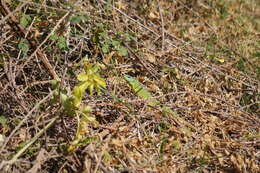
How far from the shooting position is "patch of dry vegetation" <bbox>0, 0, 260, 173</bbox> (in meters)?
1.93

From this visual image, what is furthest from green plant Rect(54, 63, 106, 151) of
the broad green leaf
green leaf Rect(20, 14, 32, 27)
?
green leaf Rect(20, 14, 32, 27)

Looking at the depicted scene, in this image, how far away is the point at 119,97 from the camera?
7.63 ft

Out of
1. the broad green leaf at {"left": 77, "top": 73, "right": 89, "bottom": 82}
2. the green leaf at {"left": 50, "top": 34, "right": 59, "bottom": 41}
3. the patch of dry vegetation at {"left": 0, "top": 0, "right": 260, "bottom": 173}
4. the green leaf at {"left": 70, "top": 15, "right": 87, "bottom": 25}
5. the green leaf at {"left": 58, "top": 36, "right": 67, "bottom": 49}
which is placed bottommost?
the patch of dry vegetation at {"left": 0, "top": 0, "right": 260, "bottom": 173}

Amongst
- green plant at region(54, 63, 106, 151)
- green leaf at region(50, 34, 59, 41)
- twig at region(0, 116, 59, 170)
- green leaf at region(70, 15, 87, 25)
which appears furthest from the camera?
green leaf at region(50, 34, 59, 41)

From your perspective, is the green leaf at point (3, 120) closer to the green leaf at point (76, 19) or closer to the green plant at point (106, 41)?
the green leaf at point (76, 19)

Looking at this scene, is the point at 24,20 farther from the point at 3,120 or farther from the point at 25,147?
the point at 25,147

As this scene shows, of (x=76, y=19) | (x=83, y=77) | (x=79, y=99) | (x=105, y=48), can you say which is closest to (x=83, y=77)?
(x=83, y=77)

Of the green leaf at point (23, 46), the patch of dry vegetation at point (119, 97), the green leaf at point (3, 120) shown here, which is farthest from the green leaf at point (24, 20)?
the green leaf at point (3, 120)

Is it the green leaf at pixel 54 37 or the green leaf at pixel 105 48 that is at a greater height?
the green leaf at pixel 54 37

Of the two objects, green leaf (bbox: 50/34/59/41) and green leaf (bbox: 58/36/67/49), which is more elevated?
green leaf (bbox: 50/34/59/41)

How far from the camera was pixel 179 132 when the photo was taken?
2.22 metres

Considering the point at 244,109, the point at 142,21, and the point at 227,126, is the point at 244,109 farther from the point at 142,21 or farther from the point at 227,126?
the point at 142,21

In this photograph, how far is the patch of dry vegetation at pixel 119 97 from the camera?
6.33 feet

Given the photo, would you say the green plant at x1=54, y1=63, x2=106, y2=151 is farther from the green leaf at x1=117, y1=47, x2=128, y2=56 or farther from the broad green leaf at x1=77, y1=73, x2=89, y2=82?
the green leaf at x1=117, y1=47, x2=128, y2=56
